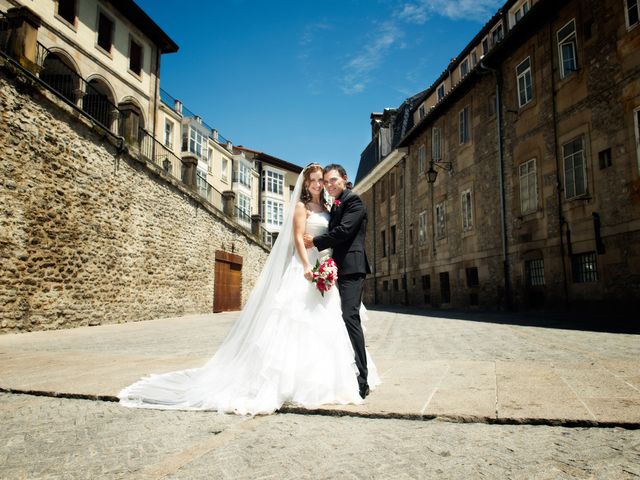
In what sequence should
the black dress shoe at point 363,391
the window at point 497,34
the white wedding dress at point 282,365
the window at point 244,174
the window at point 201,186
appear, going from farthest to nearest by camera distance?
the window at point 244,174
the window at point 201,186
the window at point 497,34
the black dress shoe at point 363,391
the white wedding dress at point 282,365

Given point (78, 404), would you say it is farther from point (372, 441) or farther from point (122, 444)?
point (372, 441)

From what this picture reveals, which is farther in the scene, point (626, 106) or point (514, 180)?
point (514, 180)

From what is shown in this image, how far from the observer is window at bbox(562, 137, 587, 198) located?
506 inches

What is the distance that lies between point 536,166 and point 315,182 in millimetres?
13037

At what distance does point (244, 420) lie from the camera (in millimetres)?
3295

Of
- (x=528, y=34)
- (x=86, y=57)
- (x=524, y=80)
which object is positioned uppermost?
(x=86, y=57)

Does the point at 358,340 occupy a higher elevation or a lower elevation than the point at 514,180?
lower

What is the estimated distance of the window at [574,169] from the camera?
42.2ft

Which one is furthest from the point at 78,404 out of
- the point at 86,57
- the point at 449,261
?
the point at 86,57

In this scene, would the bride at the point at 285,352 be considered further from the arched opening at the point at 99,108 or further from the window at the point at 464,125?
the window at the point at 464,125

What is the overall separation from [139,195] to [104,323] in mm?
4333

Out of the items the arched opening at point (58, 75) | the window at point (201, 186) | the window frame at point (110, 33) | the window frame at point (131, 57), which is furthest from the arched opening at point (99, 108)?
the window frame at point (131, 57)

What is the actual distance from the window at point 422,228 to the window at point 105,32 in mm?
17791

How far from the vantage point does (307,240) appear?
165 inches
